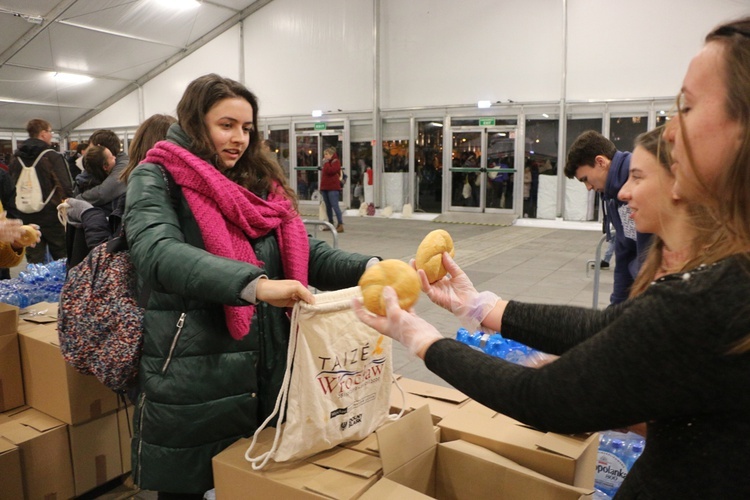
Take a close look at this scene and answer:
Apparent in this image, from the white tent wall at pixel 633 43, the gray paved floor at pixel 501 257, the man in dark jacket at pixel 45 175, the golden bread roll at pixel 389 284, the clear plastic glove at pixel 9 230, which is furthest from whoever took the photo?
the white tent wall at pixel 633 43

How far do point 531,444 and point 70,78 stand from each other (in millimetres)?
19248

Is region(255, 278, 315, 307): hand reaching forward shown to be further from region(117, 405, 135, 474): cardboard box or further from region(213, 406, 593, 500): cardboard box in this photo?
region(117, 405, 135, 474): cardboard box

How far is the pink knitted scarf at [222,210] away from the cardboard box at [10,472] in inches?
58.1

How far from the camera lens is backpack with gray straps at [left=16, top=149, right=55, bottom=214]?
5.77m

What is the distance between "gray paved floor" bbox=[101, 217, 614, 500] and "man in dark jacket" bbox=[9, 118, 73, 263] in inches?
151

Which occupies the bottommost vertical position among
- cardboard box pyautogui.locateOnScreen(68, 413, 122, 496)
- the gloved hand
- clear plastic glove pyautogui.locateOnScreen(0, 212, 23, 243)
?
cardboard box pyautogui.locateOnScreen(68, 413, 122, 496)

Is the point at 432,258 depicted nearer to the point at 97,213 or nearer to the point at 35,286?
the point at 97,213

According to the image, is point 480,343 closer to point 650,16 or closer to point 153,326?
point 153,326

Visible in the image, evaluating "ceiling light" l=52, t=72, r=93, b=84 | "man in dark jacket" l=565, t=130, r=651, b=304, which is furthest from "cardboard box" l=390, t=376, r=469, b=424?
"ceiling light" l=52, t=72, r=93, b=84

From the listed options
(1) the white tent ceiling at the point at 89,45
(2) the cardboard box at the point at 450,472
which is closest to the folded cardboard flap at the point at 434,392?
(2) the cardboard box at the point at 450,472

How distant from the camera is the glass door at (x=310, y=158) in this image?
16.3 m

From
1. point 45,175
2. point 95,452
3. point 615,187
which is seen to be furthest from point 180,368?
point 45,175

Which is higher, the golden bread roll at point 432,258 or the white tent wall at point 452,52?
the white tent wall at point 452,52

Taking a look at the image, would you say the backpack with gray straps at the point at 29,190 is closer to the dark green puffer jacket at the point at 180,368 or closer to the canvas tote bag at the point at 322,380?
the dark green puffer jacket at the point at 180,368
